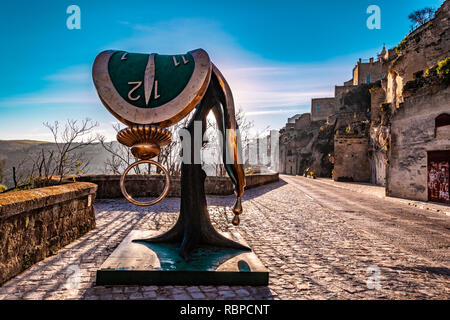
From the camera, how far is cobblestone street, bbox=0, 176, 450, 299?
104 inches

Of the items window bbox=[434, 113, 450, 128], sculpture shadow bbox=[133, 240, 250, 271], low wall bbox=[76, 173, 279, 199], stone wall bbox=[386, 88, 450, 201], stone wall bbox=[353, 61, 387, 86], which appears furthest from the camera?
stone wall bbox=[353, 61, 387, 86]

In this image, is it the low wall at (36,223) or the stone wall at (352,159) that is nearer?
the low wall at (36,223)

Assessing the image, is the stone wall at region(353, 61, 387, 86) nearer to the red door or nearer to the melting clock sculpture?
the red door

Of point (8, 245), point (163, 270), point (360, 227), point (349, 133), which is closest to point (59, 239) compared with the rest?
point (8, 245)

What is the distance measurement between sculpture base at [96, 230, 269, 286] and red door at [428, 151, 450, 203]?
1186cm

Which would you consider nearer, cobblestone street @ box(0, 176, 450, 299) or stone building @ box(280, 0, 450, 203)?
cobblestone street @ box(0, 176, 450, 299)

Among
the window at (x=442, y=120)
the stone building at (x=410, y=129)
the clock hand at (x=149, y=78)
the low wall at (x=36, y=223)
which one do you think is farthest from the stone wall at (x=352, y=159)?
the clock hand at (x=149, y=78)

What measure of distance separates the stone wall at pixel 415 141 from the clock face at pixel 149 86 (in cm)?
1244

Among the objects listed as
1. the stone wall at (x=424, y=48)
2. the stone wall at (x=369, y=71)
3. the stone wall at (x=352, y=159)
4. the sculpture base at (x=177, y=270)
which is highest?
the stone wall at (x=369, y=71)

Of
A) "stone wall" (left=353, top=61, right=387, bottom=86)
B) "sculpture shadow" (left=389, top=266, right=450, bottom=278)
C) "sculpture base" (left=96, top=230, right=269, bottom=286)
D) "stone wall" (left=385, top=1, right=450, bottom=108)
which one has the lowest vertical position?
"sculpture shadow" (left=389, top=266, right=450, bottom=278)

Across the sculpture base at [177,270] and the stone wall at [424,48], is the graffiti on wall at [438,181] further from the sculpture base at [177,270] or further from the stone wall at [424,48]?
the sculpture base at [177,270]

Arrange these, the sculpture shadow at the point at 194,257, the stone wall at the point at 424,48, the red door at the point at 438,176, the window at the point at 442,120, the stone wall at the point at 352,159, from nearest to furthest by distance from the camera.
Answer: the sculpture shadow at the point at 194,257 → the window at the point at 442,120 → the red door at the point at 438,176 → the stone wall at the point at 424,48 → the stone wall at the point at 352,159

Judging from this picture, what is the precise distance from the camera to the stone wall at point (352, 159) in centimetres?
2755

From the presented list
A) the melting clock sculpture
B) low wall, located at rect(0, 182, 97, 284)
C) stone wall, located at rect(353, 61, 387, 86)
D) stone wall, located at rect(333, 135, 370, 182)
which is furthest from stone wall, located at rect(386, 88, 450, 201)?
stone wall, located at rect(353, 61, 387, 86)
